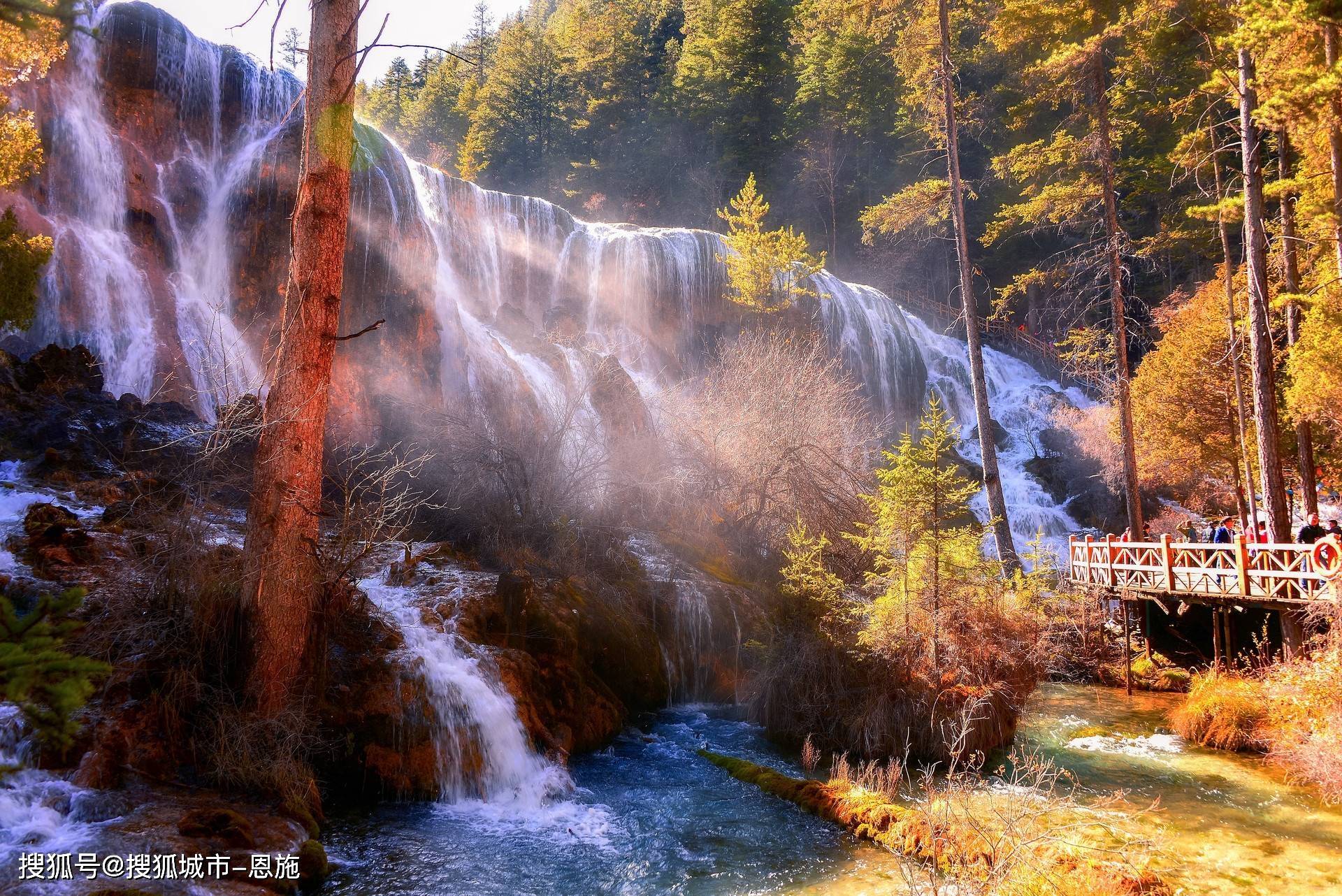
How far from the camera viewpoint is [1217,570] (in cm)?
1351

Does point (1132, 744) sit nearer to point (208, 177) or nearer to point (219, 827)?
point (219, 827)

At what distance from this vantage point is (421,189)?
26578 millimetres

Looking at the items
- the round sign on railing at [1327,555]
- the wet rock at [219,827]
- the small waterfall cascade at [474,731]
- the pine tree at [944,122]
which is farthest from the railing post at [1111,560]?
the wet rock at [219,827]

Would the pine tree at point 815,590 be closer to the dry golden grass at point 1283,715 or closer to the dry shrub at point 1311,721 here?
the dry golden grass at point 1283,715

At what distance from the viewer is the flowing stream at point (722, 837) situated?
686 centimetres

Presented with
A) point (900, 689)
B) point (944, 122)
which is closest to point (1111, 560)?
point (900, 689)

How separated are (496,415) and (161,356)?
20.5ft

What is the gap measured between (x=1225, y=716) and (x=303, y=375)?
484 inches

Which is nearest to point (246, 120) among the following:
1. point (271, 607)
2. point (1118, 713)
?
point (271, 607)

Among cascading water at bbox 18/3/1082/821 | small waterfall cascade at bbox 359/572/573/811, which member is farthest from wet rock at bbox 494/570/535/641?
cascading water at bbox 18/3/1082/821

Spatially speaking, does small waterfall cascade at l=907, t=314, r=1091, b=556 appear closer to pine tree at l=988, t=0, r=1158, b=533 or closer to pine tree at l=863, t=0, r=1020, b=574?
pine tree at l=988, t=0, r=1158, b=533

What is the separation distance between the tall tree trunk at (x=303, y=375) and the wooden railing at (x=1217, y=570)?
1149 cm

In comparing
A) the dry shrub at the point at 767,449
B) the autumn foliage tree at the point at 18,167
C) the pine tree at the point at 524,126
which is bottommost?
the dry shrub at the point at 767,449

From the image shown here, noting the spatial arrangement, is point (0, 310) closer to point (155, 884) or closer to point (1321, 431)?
point (155, 884)
